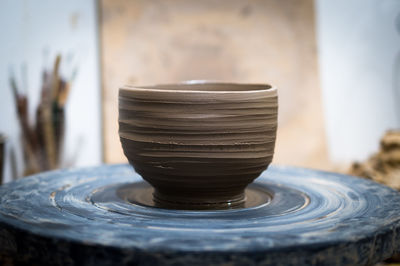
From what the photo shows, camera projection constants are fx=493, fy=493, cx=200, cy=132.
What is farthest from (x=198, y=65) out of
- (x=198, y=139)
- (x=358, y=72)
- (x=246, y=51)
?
(x=198, y=139)

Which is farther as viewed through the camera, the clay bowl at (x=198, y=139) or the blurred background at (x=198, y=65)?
the blurred background at (x=198, y=65)

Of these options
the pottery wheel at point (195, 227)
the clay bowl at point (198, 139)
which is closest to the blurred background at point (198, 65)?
the pottery wheel at point (195, 227)

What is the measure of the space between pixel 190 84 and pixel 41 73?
1575 mm

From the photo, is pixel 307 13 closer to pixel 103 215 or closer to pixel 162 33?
pixel 162 33

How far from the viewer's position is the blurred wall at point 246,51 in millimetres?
2805

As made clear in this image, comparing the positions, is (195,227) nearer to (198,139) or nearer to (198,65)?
(198,139)

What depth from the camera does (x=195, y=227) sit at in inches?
31.9

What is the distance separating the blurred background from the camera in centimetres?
244

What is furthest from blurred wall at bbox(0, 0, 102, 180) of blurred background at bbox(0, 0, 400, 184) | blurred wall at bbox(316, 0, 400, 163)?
blurred wall at bbox(316, 0, 400, 163)

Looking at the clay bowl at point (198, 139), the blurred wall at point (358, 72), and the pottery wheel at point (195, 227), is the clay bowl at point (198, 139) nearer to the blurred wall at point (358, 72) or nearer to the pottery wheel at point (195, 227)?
the pottery wheel at point (195, 227)

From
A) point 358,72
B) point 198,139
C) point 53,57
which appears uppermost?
point 53,57

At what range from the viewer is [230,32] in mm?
2898

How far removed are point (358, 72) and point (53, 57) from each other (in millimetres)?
1798

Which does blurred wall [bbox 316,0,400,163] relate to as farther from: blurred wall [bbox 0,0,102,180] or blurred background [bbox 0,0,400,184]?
blurred wall [bbox 0,0,102,180]
